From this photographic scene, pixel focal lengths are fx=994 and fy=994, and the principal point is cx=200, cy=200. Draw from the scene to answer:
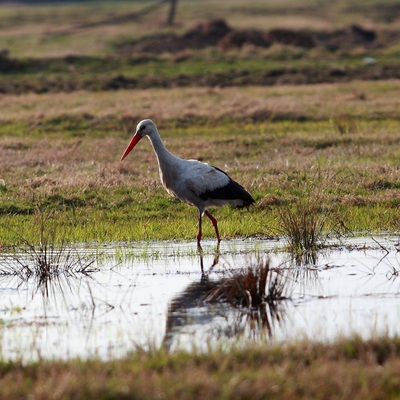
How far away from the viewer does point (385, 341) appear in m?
6.50

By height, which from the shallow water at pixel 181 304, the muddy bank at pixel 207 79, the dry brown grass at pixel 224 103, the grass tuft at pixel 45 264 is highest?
the muddy bank at pixel 207 79

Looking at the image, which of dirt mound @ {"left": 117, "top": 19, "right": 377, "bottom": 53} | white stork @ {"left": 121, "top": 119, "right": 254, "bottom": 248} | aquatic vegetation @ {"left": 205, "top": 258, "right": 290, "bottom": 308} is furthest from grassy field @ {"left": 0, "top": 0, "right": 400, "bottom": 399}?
aquatic vegetation @ {"left": 205, "top": 258, "right": 290, "bottom": 308}

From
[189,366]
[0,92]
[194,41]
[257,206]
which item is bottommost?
[189,366]

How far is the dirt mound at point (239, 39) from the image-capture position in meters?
43.6

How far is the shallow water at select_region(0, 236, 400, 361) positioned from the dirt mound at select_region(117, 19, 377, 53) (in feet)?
107

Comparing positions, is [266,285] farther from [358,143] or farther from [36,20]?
[36,20]

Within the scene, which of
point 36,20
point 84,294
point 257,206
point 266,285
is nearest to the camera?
point 266,285

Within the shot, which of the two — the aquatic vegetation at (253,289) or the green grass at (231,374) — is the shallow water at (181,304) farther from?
the green grass at (231,374)

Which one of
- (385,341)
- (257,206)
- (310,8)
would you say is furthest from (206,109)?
(310,8)

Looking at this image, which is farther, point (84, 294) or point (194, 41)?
point (194, 41)

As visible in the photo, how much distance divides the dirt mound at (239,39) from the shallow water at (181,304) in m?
32.7

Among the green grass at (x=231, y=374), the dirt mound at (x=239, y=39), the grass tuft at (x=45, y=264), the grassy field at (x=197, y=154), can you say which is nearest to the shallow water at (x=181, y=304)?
the grass tuft at (x=45, y=264)

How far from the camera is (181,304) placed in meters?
8.41

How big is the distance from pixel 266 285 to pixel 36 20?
6269cm
